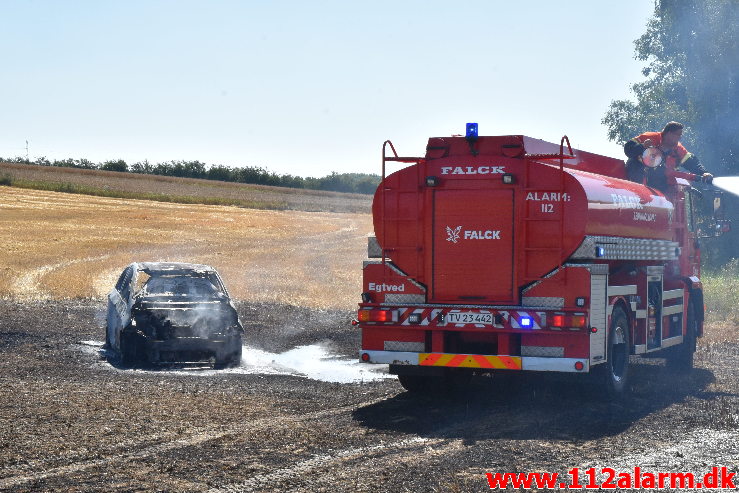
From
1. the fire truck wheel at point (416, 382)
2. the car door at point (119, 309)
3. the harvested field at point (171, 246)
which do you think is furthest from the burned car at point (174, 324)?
the harvested field at point (171, 246)

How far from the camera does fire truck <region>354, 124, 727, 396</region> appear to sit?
1147 cm

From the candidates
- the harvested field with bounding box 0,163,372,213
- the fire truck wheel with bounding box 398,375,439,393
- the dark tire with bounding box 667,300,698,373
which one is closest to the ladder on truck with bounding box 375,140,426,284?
the fire truck wheel with bounding box 398,375,439,393

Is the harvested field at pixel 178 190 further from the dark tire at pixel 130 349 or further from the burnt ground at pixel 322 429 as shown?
the burnt ground at pixel 322 429

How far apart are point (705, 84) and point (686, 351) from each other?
29.3m

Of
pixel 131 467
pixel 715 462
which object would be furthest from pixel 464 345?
pixel 131 467

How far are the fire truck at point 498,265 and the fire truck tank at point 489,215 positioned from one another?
0.01 meters

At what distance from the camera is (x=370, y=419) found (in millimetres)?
10781


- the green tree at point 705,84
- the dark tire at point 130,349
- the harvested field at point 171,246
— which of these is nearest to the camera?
the dark tire at point 130,349

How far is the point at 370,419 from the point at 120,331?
613 cm

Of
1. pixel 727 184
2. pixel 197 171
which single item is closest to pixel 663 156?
pixel 727 184

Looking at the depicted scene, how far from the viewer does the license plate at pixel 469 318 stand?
11.6 metres

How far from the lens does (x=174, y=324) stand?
50.1 feet

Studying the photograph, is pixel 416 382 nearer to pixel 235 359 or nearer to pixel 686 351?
pixel 235 359

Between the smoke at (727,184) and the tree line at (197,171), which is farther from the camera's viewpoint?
the tree line at (197,171)
